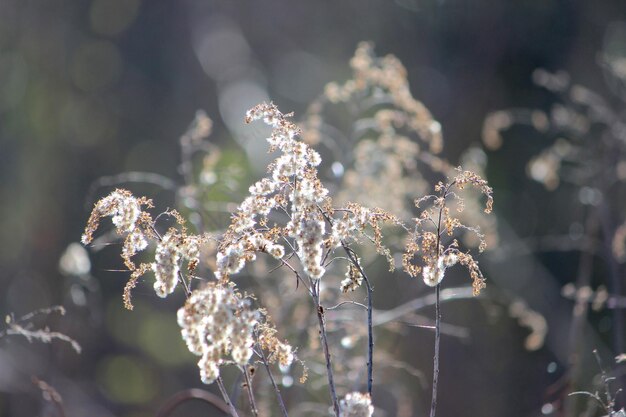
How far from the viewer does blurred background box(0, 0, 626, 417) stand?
25.8 ft

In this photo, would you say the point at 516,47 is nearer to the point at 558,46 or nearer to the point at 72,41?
the point at 558,46

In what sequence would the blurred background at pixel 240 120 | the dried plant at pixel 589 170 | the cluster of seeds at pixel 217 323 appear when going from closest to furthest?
the cluster of seeds at pixel 217 323
the dried plant at pixel 589 170
the blurred background at pixel 240 120

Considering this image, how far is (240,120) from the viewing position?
6.99m

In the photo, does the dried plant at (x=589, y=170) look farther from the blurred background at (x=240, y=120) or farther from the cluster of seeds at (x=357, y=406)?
the blurred background at (x=240, y=120)

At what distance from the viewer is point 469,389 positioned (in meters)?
7.84

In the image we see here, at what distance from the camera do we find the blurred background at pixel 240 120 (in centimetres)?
786

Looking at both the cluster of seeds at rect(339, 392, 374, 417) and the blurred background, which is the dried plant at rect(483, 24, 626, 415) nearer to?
the cluster of seeds at rect(339, 392, 374, 417)

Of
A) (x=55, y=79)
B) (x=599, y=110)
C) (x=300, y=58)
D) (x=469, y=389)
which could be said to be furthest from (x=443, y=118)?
(x=599, y=110)

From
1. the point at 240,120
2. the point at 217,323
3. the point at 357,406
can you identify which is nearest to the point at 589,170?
the point at 357,406

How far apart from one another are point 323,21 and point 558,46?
3.12 m

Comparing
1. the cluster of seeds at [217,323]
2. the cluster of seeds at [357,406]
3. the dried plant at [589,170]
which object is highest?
the dried plant at [589,170]

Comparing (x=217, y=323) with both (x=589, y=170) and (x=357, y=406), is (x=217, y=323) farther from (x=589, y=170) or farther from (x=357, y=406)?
(x=589, y=170)

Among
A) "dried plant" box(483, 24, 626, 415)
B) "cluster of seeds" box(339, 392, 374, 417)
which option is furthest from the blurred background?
"cluster of seeds" box(339, 392, 374, 417)

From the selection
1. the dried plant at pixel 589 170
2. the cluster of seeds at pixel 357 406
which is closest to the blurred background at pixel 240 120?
the dried plant at pixel 589 170
